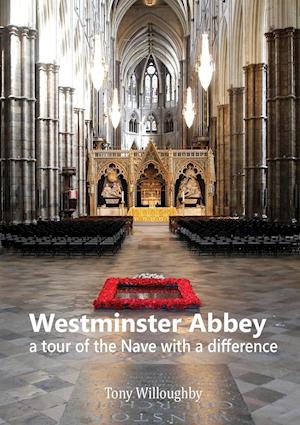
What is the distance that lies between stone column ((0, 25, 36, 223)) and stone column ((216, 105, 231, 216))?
59.3ft

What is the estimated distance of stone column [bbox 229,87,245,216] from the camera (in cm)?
3631

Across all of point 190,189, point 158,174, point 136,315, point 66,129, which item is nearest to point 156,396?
point 136,315

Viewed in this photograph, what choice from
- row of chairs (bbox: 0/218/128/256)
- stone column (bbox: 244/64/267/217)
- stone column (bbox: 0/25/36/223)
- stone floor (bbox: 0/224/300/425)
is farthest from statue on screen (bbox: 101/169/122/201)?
stone floor (bbox: 0/224/300/425)

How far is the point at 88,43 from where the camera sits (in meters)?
44.2

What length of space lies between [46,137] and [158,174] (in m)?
15.8

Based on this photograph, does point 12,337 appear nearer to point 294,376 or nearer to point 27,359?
point 27,359

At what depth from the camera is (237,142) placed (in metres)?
36.9

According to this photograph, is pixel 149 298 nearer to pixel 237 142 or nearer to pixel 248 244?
pixel 248 244

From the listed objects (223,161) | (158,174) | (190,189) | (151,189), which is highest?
(223,161)

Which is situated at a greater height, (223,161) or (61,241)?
(223,161)

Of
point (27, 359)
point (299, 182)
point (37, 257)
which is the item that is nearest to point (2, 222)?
point (37, 257)

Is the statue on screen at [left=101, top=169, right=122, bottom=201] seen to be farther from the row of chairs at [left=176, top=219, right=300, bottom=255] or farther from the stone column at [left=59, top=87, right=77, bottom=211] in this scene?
the row of chairs at [left=176, top=219, right=300, bottom=255]

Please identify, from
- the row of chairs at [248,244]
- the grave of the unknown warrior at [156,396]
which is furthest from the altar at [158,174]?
the grave of the unknown warrior at [156,396]

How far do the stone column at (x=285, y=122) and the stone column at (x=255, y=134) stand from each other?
5754 mm
